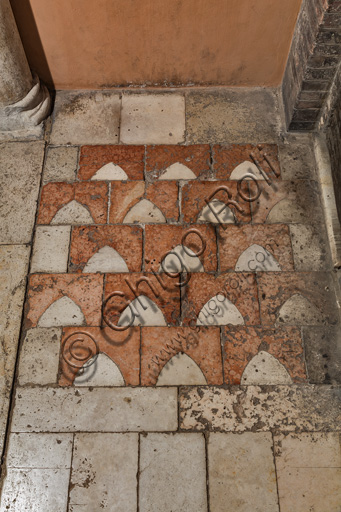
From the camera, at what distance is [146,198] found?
2.65m

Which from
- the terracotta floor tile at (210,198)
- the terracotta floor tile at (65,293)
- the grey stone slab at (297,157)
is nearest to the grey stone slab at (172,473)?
the terracotta floor tile at (65,293)

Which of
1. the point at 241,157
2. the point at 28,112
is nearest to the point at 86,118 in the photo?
the point at 28,112

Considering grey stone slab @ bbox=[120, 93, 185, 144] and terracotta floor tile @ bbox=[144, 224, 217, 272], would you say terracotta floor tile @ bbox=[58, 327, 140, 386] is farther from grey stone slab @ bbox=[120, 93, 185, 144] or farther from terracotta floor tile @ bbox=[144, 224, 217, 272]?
grey stone slab @ bbox=[120, 93, 185, 144]

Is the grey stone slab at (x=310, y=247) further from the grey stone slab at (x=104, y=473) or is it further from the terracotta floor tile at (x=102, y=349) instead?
the grey stone slab at (x=104, y=473)

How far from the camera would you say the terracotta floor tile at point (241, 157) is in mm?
2723

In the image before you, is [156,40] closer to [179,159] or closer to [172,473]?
[179,159]

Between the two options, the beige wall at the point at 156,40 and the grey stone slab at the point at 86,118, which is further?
the grey stone slab at the point at 86,118

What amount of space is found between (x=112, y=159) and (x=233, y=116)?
88 centimetres

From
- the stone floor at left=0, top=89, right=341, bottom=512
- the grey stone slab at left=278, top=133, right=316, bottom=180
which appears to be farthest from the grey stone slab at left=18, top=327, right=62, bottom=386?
the grey stone slab at left=278, top=133, right=316, bottom=180

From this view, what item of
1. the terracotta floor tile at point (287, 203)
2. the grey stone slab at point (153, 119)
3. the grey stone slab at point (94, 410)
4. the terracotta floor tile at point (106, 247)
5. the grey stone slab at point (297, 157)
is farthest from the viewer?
the grey stone slab at point (153, 119)

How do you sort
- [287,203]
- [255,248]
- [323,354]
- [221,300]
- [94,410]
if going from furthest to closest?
[287,203]
[255,248]
[221,300]
[323,354]
[94,410]

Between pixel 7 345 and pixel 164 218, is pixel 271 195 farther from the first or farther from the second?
pixel 7 345

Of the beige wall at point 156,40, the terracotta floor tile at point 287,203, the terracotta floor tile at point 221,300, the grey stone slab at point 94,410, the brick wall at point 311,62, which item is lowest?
the grey stone slab at point 94,410

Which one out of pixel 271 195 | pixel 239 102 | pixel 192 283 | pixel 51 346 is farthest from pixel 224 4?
pixel 51 346
